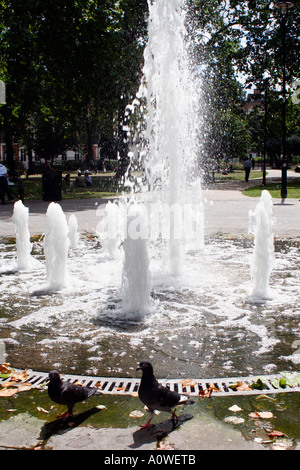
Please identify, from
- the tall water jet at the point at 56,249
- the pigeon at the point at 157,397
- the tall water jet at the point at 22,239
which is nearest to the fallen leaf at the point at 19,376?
Answer: the pigeon at the point at 157,397

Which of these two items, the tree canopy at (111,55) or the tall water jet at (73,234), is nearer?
the tall water jet at (73,234)

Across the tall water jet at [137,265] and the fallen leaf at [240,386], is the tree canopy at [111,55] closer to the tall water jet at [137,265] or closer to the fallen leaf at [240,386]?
the tall water jet at [137,265]

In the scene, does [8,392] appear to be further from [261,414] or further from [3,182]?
[3,182]

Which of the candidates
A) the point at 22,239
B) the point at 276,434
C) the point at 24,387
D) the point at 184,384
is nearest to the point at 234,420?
the point at 276,434

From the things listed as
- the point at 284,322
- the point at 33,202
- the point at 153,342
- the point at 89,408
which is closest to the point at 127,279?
the point at 153,342

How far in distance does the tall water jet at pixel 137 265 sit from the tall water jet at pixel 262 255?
4.95ft

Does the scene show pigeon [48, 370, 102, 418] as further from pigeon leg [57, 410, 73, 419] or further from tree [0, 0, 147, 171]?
tree [0, 0, 147, 171]

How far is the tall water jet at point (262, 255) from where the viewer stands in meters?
6.49

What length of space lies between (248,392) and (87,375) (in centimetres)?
130

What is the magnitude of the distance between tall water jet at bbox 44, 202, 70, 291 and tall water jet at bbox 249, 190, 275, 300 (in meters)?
2.69

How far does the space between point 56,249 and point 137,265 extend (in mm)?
1782

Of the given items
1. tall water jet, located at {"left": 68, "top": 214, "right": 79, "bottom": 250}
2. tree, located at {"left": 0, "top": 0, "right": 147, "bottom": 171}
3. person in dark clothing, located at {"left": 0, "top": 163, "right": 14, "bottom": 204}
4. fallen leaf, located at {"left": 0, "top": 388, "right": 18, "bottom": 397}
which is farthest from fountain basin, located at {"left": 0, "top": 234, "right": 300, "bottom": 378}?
tree, located at {"left": 0, "top": 0, "right": 147, "bottom": 171}

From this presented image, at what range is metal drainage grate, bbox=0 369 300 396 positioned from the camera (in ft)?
12.3

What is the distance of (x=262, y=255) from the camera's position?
21.7 ft
